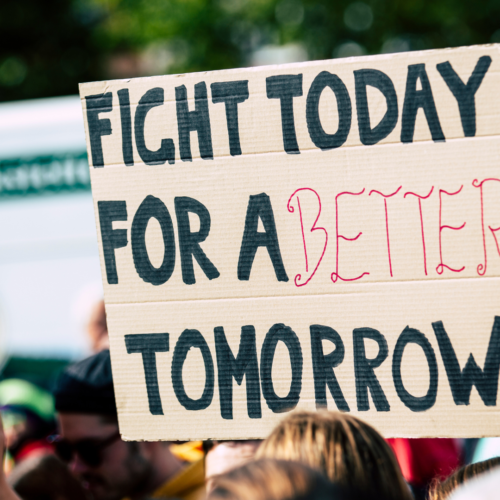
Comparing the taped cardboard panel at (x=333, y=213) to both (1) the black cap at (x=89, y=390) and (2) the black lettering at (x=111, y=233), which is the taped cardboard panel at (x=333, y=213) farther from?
(1) the black cap at (x=89, y=390)


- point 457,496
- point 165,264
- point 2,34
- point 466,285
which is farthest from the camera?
point 2,34

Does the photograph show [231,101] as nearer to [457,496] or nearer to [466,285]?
[466,285]

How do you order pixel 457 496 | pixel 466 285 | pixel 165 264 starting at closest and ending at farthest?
pixel 457 496 → pixel 466 285 → pixel 165 264

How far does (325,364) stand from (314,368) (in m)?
0.03

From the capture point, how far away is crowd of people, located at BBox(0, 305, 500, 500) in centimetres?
100

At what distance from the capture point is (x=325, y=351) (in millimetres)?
1550

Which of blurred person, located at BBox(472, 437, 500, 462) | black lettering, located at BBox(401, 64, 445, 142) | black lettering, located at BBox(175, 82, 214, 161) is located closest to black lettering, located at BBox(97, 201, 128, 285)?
black lettering, located at BBox(175, 82, 214, 161)

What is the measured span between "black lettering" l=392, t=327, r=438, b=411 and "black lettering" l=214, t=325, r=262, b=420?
33 centimetres

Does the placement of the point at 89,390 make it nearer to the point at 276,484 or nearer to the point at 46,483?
the point at 46,483

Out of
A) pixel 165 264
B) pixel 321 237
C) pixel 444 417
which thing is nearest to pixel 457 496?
pixel 444 417

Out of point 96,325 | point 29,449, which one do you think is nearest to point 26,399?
point 96,325

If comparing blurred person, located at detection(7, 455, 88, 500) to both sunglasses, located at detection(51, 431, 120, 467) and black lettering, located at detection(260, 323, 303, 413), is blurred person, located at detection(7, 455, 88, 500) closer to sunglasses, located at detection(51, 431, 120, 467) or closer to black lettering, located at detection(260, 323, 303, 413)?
sunglasses, located at detection(51, 431, 120, 467)

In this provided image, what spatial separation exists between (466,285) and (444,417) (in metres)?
0.31

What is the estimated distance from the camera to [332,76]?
5.03 ft
